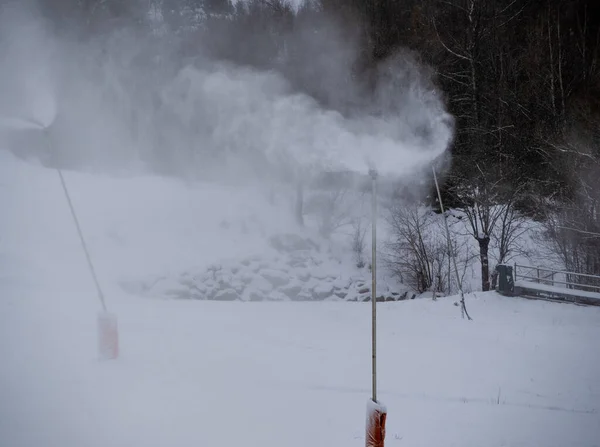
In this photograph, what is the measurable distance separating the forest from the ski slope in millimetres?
6209

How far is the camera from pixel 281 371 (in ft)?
22.8

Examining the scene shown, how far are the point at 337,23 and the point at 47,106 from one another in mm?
21103

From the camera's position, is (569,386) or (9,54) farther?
(9,54)

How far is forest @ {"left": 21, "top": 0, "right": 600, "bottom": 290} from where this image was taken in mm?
17734

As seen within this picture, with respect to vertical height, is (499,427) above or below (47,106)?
below

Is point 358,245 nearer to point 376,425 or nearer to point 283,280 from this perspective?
point 283,280

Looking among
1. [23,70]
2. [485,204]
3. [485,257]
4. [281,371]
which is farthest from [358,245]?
[23,70]

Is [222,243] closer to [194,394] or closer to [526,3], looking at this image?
[194,394]

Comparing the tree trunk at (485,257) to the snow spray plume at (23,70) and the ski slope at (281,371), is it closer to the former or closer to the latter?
the ski slope at (281,371)

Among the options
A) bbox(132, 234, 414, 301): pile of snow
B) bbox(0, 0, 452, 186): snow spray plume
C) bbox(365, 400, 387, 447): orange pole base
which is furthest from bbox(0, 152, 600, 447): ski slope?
bbox(0, 0, 452, 186): snow spray plume

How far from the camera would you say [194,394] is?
19.2ft

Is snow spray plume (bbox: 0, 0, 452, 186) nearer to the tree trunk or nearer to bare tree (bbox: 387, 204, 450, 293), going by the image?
bare tree (bbox: 387, 204, 450, 293)

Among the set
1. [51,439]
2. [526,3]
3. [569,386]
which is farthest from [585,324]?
[526,3]

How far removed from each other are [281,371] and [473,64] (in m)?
19.1
